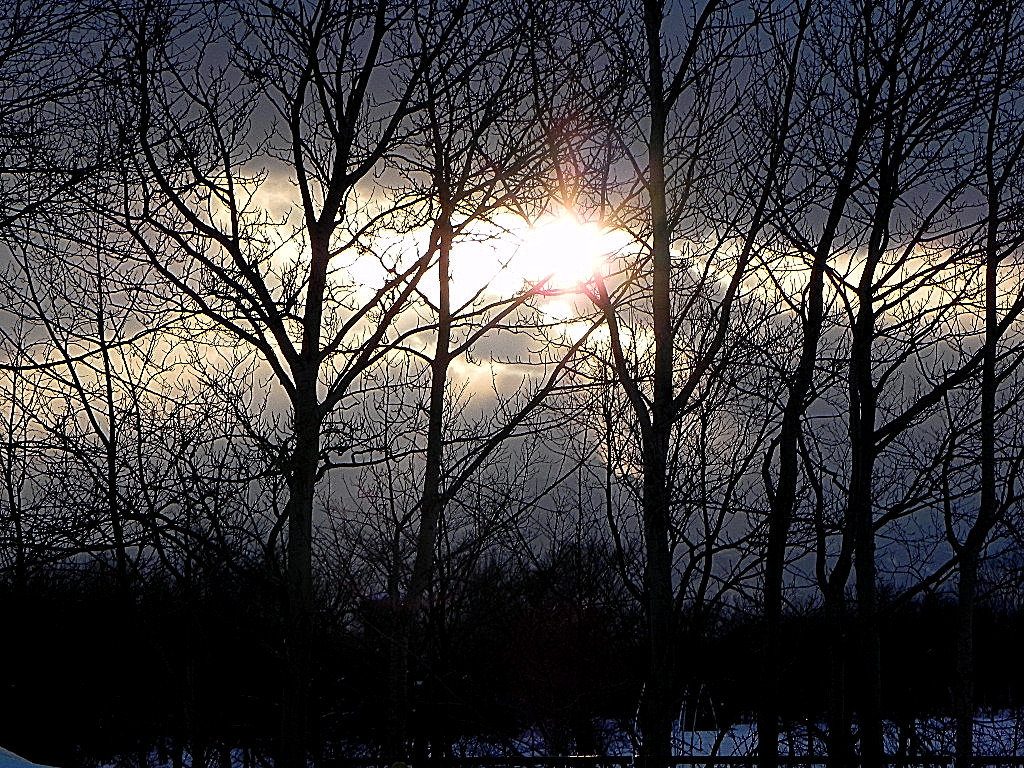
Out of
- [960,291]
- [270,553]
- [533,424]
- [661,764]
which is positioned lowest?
[661,764]

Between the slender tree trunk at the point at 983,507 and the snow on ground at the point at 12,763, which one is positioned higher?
the slender tree trunk at the point at 983,507

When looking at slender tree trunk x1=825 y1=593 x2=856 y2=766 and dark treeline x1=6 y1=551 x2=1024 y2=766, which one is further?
dark treeline x1=6 y1=551 x2=1024 y2=766

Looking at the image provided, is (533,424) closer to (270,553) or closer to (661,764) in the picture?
(270,553)

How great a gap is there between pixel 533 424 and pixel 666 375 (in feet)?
11.5

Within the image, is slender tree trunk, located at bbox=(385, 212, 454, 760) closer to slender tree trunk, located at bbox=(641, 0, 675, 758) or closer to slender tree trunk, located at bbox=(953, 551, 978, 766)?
slender tree trunk, located at bbox=(641, 0, 675, 758)

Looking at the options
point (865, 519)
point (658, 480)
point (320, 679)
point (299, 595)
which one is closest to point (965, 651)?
point (865, 519)

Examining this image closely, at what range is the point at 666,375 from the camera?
5.77 metres

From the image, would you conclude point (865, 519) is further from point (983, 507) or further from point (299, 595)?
point (299, 595)

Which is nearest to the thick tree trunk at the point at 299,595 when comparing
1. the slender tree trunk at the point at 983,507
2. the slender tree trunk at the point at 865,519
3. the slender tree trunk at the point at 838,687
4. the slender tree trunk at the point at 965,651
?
the slender tree trunk at the point at 838,687

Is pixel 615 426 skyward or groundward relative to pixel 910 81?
groundward

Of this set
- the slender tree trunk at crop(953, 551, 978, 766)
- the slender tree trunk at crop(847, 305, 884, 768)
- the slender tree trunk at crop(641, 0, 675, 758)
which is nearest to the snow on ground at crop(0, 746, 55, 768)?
the slender tree trunk at crop(641, 0, 675, 758)

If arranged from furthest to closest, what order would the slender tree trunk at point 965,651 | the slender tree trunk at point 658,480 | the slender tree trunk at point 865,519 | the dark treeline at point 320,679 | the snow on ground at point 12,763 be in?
the dark treeline at point 320,679, the slender tree trunk at point 965,651, the slender tree trunk at point 865,519, the slender tree trunk at point 658,480, the snow on ground at point 12,763

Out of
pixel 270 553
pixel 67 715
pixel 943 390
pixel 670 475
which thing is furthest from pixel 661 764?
pixel 67 715

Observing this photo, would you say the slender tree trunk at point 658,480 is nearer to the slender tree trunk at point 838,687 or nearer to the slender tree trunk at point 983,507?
the slender tree trunk at point 838,687
